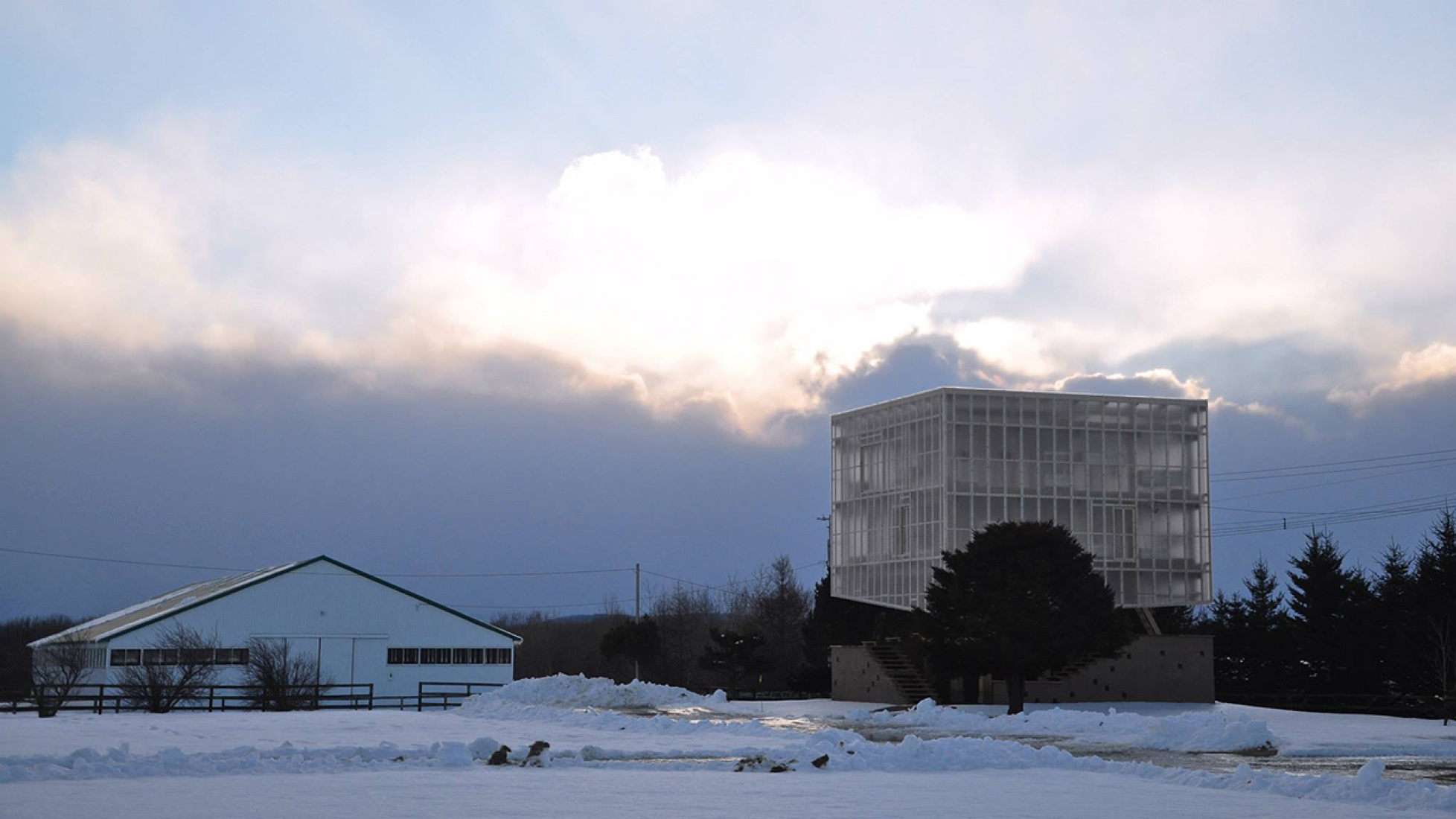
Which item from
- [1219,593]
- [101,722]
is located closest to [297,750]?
[101,722]

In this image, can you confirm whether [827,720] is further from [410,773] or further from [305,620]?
[305,620]

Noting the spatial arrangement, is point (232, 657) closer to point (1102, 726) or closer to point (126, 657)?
point (126, 657)

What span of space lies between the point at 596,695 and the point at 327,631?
21781 mm

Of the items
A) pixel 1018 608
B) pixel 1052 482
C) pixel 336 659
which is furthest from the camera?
pixel 336 659

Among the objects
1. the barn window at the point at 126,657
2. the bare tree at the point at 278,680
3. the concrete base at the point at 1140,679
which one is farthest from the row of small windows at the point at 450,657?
the concrete base at the point at 1140,679

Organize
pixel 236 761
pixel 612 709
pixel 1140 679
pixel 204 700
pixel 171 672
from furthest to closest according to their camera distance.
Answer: pixel 1140 679 → pixel 204 700 → pixel 171 672 → pixel 612 709 → pixel 236 761

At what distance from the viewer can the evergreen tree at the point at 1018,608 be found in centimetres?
4266

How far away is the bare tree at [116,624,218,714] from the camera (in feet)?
152

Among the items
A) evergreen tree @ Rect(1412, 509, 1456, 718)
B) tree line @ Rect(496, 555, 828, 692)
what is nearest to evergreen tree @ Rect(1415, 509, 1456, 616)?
evergreen tree @ Rect(1412, 509, 1456, 718)

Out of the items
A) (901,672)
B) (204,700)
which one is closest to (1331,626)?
(901,672)

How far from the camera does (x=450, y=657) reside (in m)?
67.4

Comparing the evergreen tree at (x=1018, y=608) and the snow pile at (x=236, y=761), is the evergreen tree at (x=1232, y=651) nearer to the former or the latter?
the evergreen tree at (x=1018, y=608)

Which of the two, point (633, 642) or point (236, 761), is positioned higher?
point (633, 642)

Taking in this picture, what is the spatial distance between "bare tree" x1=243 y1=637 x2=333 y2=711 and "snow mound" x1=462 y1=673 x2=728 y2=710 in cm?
667
